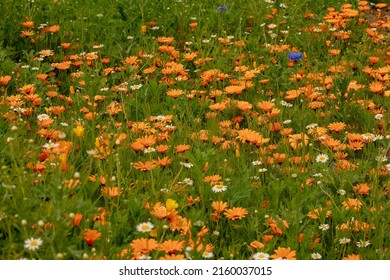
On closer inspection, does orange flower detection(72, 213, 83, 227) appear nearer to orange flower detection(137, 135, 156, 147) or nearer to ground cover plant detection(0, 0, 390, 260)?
ground cover plant detection(0, 0, 390, 260)

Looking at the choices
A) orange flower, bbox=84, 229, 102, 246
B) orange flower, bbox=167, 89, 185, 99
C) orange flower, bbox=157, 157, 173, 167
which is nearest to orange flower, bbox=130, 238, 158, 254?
orange flower, bbox=84, 229, 102, 246

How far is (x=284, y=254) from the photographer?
2.63m

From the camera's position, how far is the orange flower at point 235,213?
290cm

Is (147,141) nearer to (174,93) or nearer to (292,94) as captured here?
(174,93)

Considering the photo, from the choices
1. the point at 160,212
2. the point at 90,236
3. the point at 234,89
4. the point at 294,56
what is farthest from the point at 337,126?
the point at 90,236

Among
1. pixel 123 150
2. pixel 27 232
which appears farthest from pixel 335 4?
pixel 27 232

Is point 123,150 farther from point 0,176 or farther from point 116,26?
point 116,26

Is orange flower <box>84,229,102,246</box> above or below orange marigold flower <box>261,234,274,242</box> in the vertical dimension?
above

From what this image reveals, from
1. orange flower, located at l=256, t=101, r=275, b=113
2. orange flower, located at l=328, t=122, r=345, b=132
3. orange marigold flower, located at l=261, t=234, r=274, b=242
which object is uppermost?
orange flower, located at l=256, t=101, r=275, b=113

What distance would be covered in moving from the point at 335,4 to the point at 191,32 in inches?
61.1

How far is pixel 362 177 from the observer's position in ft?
10.6

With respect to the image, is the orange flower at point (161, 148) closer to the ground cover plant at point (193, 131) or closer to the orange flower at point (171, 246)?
the ground cover plant at point (193, 131)

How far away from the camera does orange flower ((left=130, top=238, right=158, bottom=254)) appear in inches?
99.3

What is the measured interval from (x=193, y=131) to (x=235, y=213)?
1.05 meters
